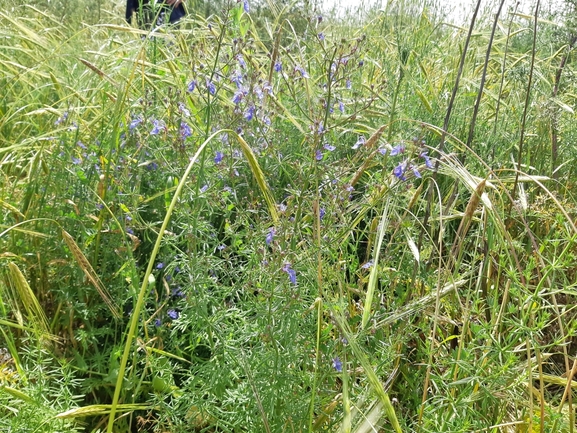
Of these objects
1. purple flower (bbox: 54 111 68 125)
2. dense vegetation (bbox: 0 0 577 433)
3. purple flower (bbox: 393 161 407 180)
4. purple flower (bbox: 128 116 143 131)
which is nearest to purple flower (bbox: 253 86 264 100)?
dense vegetation (bbox: 0 0 577 433)

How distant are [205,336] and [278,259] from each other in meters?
0.32

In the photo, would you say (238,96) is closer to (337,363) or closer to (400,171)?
(400,171)

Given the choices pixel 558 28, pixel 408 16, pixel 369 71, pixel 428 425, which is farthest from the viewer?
pixel 369 71

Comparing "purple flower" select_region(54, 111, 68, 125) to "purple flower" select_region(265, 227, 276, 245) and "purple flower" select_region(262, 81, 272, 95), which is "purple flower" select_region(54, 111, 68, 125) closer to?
"purple flower" select_region(262, 81, 272, 95)

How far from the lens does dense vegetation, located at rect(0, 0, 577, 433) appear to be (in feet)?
4.54

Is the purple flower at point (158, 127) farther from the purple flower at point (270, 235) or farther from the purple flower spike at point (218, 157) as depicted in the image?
the purple flower at point (270, 235)

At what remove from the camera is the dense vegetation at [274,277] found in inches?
54.4

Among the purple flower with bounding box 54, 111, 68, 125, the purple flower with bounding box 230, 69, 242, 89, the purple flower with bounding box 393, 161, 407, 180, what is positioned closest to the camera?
the purple flower with bounding box 393, 161, 407, 180

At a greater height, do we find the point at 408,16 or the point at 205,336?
the point at 408,16

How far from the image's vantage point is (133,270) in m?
1.63

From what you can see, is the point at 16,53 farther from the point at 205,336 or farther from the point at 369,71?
the point at 205,336

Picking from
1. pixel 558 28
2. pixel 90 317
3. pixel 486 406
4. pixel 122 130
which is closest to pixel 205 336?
pixel 90 317

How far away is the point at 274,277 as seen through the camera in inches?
52.9

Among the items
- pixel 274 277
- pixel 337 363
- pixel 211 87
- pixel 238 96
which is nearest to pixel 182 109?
pixel 238 96
